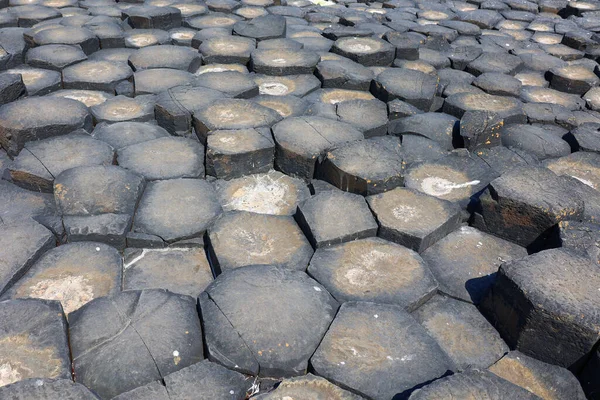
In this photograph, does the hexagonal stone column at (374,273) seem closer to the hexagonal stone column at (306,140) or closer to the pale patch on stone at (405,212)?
the pale patch on stone at (405,212)

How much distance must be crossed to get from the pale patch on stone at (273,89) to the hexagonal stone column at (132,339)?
2264 millimetres

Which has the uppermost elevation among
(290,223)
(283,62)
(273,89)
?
(283,62)

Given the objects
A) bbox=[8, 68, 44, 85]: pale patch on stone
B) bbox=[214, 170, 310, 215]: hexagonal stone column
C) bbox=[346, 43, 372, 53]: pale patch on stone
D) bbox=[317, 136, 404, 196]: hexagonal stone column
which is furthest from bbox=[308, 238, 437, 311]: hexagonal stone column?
bbox=[8, 68, 44, 85]: pale patch on stone

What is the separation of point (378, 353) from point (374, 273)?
463 millimetres

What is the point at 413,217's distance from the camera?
241cm

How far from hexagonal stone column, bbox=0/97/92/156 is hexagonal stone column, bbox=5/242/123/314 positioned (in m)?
1.09

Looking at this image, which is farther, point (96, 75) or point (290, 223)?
point (96, 75)

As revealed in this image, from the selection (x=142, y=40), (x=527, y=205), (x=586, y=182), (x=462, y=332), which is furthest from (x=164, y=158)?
(x=586, y=182)

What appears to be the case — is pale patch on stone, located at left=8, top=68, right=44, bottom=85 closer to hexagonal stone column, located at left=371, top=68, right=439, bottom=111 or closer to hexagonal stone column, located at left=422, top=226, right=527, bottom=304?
hexagonal stone column, located at left=371, top=68, right=439, bottom=111

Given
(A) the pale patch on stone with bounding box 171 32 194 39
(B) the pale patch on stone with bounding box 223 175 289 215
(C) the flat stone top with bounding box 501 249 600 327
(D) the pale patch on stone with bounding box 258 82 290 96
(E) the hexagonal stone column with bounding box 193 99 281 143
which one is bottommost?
(B) the pale patch on stone with bounding box 223 175 289 215

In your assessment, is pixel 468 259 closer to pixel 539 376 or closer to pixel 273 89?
pixel 539 376

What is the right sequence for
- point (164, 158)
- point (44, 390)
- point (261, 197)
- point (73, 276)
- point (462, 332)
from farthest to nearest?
point (164, 158) < point (261, 197) < point (73, 276) < point (462, 332) < point (44, 390)

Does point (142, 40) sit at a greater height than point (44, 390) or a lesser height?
greater

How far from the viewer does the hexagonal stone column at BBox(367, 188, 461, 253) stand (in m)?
2.31
